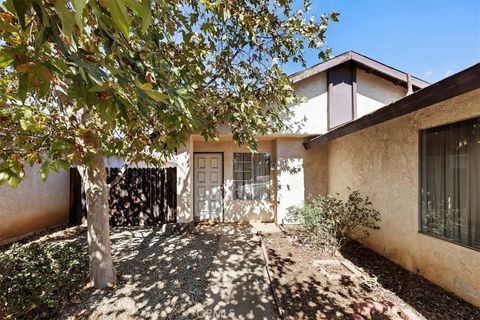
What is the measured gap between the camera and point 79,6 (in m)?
0.64

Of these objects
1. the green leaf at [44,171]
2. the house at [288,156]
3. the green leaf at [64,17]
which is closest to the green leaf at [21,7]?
the green leaf at [64,17]

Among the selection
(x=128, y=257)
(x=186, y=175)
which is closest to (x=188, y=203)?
(x=186, y=175)

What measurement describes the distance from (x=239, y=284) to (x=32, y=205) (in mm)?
7605

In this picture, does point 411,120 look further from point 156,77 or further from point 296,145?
point 156,77

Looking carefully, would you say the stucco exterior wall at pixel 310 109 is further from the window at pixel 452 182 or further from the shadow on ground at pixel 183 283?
the shadow on ground at pixel 183 283

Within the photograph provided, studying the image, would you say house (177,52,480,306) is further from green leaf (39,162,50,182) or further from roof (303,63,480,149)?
green leaf (39,162,50,182)

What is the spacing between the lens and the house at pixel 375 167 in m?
3.69

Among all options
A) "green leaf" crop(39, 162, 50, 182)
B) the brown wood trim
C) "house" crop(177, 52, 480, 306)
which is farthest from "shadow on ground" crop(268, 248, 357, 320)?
the brown wood trim

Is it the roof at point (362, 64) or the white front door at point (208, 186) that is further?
the white front door at point (208, 186)

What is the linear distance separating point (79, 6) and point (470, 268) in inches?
206

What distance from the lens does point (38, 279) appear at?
3.78m

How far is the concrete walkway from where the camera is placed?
3.60 metres

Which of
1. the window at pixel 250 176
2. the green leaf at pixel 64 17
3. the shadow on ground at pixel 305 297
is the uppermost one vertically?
the green leaf at pixel 64 17

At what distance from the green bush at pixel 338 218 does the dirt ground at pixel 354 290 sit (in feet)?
1.55
